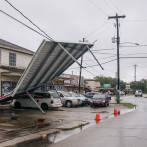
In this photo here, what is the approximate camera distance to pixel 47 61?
15.0 meters

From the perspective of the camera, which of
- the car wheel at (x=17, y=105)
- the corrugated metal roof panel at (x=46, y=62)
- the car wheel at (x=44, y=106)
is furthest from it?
the car wheel at (x=17, y=105)

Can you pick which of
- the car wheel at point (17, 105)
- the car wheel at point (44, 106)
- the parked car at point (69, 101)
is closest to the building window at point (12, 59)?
the car wheel at point (17, 105)

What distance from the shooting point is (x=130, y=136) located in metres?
8.38

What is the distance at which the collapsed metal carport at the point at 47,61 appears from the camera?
13.7 metres

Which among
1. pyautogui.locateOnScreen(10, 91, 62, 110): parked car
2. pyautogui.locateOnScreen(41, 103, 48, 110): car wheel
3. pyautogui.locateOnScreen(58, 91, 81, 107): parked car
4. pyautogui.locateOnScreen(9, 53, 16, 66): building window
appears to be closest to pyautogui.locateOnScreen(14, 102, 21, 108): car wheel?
pyautogui.locateOnScreen(10, 91, 62, 110): parked car

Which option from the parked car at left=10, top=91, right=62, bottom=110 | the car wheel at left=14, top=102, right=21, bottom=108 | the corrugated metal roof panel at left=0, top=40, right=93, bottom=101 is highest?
the corrugated metal roof panel at left=0, top=40, right=93, bottom=101

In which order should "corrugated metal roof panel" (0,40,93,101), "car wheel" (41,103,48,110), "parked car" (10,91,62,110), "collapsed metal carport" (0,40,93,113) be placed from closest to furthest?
"collapsed metal carport" (0,40,93,113)
"corrugated metal roof panel" (0,40,93,101)
"parked car" (10,91,62,110)
"car wheel" (41,103,48,110)

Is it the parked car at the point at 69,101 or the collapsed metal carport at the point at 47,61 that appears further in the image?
the parked car at the point at 69,101

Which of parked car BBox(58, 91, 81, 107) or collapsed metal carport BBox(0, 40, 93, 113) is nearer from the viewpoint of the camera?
collapsed metal carport BBox(0, 40, 93, 113)

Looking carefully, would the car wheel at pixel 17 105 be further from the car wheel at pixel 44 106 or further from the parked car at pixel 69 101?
the parked car at pixel 69 101

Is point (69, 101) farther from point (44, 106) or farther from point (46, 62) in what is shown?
point (46, 62)

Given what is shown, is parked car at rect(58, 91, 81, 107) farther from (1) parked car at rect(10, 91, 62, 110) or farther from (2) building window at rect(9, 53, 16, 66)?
(2) building window at rect(9, 53, 16, 66)

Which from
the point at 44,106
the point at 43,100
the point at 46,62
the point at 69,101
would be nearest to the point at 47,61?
the point at 46,62

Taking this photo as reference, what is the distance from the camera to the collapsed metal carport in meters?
13.7
